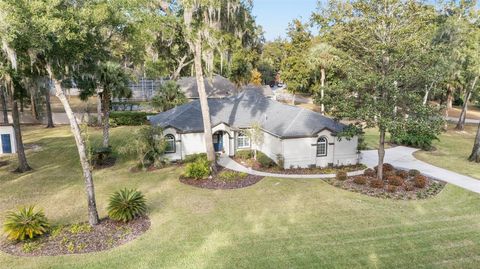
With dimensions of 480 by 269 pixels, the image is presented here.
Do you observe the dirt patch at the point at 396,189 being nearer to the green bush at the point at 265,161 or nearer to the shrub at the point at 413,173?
the shrub at the point at 413,173

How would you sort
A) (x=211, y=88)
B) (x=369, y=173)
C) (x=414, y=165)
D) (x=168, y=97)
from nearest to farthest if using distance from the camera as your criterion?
(x=369, y=173), (x=414, y=165), (x=168, y=97), (x=211, y=88)

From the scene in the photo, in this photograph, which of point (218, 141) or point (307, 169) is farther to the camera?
point (218, 141)

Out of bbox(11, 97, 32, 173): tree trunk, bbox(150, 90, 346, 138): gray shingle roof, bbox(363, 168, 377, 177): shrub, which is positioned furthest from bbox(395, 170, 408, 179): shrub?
bbox(11, 97, 32, 173): tree trunk

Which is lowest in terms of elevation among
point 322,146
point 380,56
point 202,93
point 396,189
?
point 396,189

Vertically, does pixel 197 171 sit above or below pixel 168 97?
below

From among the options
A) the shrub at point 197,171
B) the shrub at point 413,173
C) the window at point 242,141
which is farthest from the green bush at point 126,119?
the shrub at point 413,173

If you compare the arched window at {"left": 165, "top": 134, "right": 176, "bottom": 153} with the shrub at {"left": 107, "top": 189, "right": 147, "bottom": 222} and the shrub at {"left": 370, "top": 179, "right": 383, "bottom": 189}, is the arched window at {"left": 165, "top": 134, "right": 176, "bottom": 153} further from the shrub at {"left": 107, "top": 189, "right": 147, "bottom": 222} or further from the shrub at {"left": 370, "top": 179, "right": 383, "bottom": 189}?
the shrub at {"left": 370, "top": 179, "right": 383, "bottom": 189}

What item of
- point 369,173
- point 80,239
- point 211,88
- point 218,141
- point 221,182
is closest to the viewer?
point 80,239

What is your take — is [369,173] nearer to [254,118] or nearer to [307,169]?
[307,169]

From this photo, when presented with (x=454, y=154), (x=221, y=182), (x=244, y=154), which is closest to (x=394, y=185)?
(x=221, y=182)
